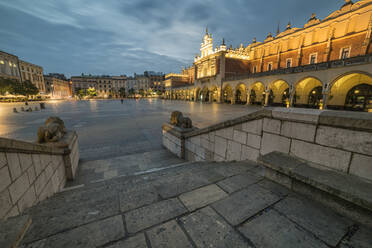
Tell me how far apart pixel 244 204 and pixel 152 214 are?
1245 millimetres

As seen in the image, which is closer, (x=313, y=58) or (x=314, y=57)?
(x=314, y=57)

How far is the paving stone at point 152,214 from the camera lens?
1.67 metres

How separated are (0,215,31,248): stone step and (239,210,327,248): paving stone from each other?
215 centimetres

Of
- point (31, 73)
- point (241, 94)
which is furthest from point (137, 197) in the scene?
point (31, 73)

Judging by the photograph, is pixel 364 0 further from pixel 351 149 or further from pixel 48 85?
pixel 48 85

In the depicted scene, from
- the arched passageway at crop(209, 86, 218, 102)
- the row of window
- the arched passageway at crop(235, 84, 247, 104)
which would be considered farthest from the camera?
the arched passageway at crop(209, 86, 218, 102)

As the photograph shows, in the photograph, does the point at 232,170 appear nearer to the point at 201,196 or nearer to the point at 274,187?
the point at 274,187

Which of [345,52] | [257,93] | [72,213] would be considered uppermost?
[345,52]

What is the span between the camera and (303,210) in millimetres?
1839

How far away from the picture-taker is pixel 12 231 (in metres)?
1.35

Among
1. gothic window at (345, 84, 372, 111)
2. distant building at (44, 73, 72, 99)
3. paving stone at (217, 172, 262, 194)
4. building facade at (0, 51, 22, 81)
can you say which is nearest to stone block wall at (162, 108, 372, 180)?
paving stone at (217, 172, 262, 194)

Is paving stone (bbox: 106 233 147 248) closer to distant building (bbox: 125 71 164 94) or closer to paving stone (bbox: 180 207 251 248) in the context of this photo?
paving stone (bbox: 180 207 251 248)

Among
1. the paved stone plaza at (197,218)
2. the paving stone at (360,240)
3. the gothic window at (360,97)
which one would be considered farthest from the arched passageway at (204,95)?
the paving stone at (360,240)

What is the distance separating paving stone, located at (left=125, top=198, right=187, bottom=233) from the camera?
1.67m
